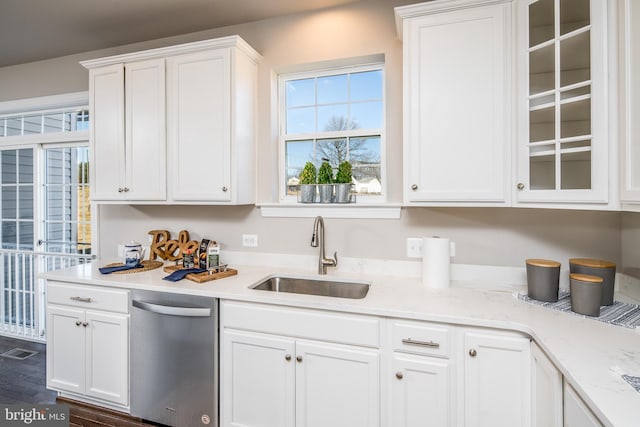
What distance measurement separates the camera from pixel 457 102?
173cm

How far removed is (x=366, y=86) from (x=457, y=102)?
81 centimetres

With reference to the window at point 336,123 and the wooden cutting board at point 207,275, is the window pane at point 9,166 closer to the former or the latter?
the wooden cutting board at point 207,275

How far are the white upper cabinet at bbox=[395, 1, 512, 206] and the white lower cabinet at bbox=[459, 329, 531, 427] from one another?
2.26ft

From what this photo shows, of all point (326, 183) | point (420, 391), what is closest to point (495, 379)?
point (420, 391)

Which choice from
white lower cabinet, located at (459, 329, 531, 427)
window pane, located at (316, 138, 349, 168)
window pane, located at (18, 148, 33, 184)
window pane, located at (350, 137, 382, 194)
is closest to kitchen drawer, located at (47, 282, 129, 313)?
window pane, located at (316, 138, 349, 168)

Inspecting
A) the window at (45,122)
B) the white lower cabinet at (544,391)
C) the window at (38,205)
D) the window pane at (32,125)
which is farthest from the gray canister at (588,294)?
the window pane at (32,125)

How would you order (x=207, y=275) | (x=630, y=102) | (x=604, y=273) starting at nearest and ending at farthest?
(x=630, y=102) < (x=604, y=273) < (x=207, y=275)

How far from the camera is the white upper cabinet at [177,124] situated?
218 cm

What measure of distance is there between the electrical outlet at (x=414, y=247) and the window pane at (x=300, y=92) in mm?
1235

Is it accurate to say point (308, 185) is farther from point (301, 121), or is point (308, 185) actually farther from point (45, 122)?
point (45, 122)

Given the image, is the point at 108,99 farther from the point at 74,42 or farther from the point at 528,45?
the point at 528,45

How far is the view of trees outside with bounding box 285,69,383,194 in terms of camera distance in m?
2.33

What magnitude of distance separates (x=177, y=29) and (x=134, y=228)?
1.64m

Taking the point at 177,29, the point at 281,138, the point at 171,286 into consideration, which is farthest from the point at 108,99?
the point at 171,286
